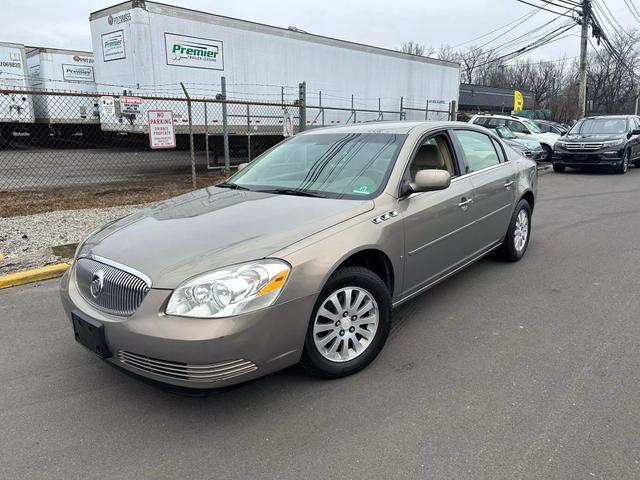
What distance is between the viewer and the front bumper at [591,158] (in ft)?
43.4

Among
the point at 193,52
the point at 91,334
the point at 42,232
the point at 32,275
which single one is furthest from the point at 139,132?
the point at 91,334

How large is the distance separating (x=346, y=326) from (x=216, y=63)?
12300 mm

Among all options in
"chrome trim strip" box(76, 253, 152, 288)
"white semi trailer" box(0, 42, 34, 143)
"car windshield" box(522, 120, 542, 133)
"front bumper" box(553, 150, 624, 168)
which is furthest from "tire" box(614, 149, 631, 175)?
"white semi trailer" box(0, 42, 34, 143)

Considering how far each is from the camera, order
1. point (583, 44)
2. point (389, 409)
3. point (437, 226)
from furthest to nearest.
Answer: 1. point (583, 44)
2. point (437, 226)
3. point (389, 409)

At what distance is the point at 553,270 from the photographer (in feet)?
16.8

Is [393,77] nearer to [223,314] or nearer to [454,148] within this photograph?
[454,148]

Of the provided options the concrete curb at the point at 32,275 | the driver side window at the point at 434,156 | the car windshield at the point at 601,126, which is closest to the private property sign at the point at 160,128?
the concrete curb at the point at 32,275

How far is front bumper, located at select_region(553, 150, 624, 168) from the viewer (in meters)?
13.2

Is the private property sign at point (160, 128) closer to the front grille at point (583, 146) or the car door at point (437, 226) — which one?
the car door at point (437, 226)

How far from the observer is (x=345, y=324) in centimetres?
301

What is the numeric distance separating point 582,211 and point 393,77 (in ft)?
41.8

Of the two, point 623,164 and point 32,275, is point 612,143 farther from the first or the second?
point 32,275

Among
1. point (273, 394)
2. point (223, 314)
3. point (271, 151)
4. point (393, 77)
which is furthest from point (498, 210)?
point (393, 77)

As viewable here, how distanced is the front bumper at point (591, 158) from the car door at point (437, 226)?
36.2 ft
